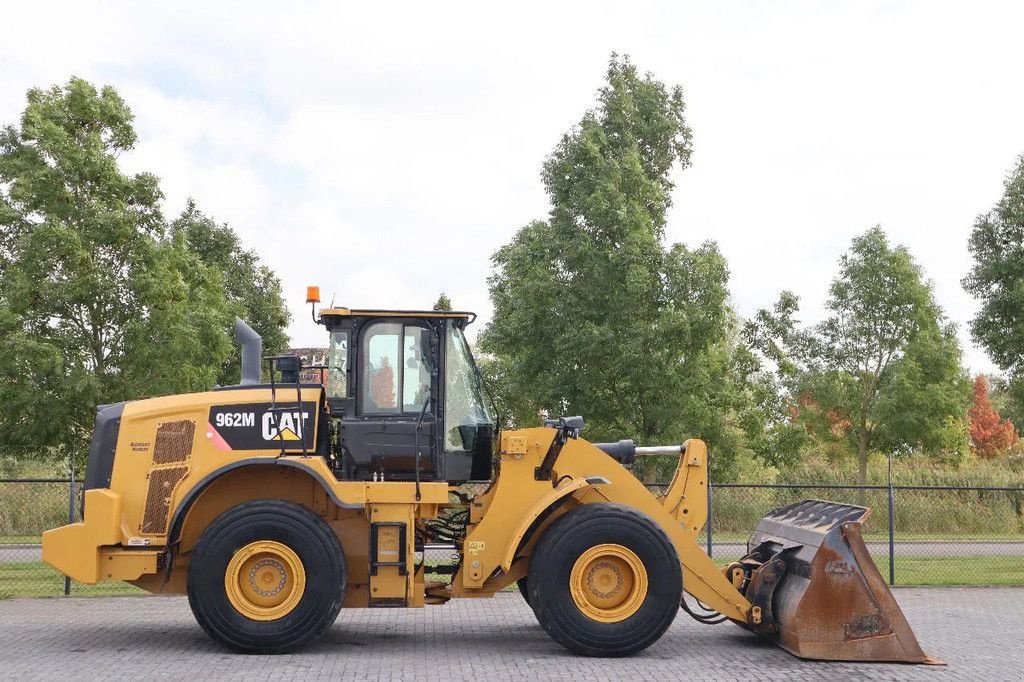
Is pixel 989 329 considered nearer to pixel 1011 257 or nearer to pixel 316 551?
pixel 1011 257

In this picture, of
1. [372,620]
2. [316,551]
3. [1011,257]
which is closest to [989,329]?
[1011,257]

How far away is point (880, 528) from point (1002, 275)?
1188 centimetres

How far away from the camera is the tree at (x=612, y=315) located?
2667 centimetres

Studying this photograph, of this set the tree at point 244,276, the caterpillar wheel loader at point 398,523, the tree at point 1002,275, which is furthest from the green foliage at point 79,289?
the tree at point 244,276

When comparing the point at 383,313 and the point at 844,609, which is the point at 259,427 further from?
the point at 844,609

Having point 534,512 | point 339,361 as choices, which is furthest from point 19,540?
point 534,512

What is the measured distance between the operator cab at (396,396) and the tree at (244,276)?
43596mm

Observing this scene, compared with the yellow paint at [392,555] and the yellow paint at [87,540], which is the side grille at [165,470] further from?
the yellow paint at [392,555]

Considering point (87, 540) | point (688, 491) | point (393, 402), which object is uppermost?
point (393, 402)

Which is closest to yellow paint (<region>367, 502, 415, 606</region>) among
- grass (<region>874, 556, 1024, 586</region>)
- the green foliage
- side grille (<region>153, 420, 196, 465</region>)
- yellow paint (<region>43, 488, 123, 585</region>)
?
side grille (<region>153, 420, 196, 465</region>)

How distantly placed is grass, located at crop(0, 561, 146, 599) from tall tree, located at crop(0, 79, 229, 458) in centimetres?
502

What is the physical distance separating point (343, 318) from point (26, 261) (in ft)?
46.2

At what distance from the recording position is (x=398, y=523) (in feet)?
34.9

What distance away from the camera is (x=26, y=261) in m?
22.6
